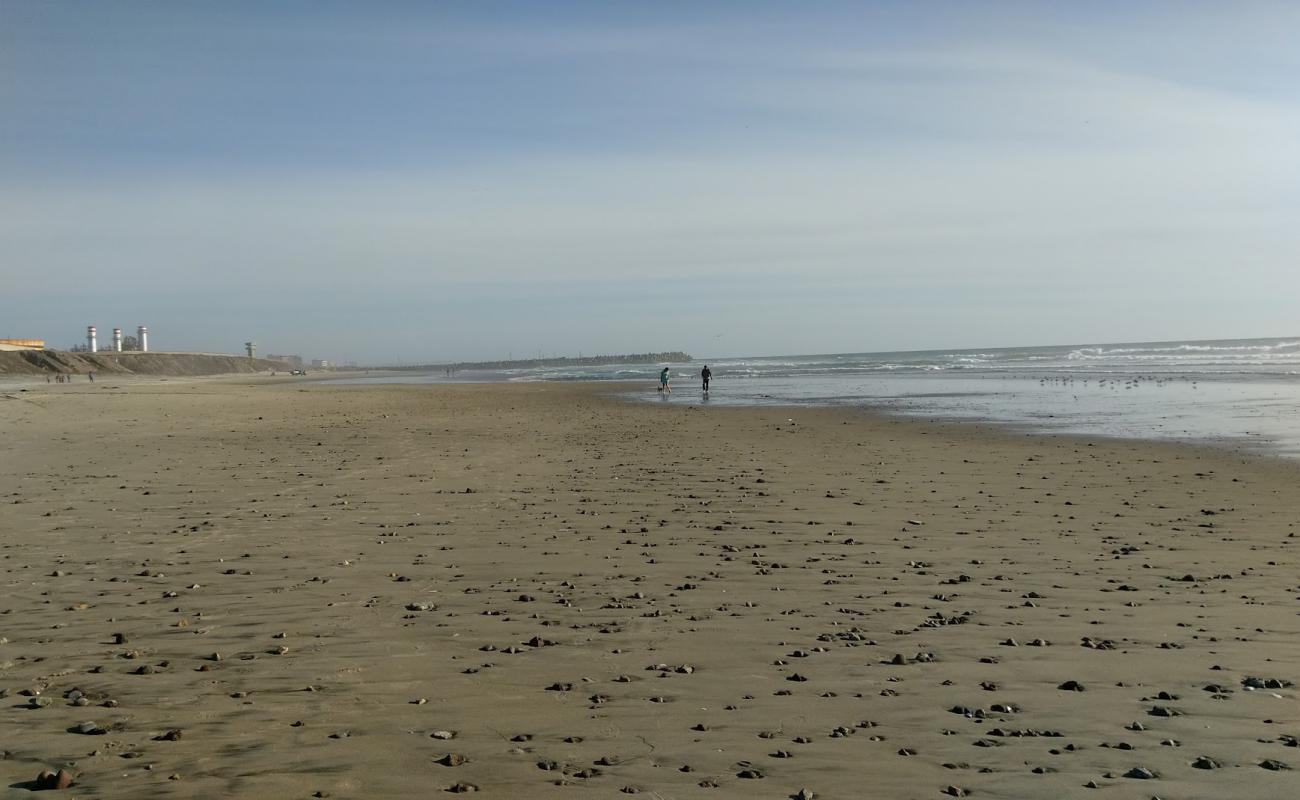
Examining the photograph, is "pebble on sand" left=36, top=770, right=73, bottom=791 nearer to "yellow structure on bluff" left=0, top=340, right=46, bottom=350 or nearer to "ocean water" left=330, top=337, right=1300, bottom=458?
"ocean water" left=330, top=337, right=1300, bottom=458

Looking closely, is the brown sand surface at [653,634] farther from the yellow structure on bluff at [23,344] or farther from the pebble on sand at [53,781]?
the yellow structure on bluff at [23,344]

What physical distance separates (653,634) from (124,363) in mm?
104394

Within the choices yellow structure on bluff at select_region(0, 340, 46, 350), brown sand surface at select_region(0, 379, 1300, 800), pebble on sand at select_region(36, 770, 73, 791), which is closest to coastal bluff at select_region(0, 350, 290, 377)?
yellow structure on bluff at select_region(0, 340, 46, 350)

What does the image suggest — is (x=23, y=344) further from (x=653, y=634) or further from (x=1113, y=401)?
(x=653, y=634)

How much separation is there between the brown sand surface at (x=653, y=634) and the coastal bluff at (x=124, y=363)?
7692 centimetres

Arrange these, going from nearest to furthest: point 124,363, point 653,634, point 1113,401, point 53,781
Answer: point 53,781 → point 653,634 → point 1113,401 → point 124,363

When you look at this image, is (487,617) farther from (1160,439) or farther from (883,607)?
(1160,439)

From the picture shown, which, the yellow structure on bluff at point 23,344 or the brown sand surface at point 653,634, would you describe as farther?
the yellow structure on bluff at point 23,344

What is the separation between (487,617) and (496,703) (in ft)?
6.56

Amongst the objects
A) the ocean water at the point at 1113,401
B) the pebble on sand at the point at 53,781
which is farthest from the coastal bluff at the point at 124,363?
the pebble on sand at the point at 53,781

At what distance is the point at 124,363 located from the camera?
97688mm

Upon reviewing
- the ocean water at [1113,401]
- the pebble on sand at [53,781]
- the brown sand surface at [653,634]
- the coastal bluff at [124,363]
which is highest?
the coastal bluff at [124,363]

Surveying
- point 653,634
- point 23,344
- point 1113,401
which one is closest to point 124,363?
point 23,344

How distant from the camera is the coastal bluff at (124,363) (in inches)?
3206
